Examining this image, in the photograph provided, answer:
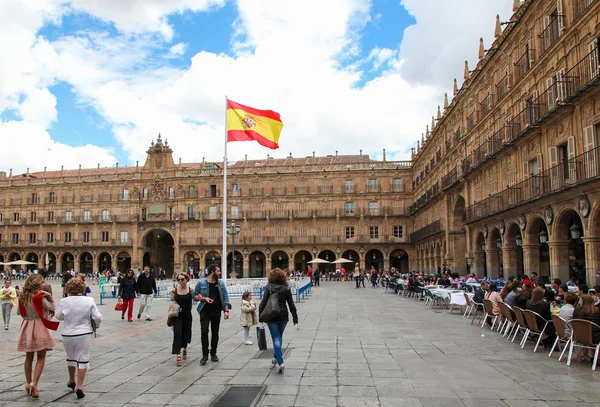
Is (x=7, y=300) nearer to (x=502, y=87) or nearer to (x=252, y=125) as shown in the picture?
(x=252, y=125)

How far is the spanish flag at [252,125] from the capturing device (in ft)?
70.7

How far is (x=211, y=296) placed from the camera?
8562 millimetres

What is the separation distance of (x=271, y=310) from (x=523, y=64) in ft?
60.3

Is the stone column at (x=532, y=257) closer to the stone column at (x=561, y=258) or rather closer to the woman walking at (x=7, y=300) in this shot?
the stone column at (x=561, y=258)

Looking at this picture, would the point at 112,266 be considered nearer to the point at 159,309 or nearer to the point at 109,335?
the point at 159,309

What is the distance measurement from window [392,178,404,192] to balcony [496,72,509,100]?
30576 mm

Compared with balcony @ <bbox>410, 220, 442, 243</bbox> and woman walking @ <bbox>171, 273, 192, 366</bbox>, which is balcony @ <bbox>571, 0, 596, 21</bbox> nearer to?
woman walking @ <bbox>171, 273, 192, 366</bbox>

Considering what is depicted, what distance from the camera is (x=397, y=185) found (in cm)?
5538

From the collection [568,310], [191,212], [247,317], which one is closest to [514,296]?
[568,310]

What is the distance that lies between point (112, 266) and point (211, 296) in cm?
5298

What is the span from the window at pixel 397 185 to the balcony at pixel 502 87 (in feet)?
100

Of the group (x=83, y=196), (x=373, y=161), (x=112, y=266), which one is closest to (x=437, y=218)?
(x=373, y=161)

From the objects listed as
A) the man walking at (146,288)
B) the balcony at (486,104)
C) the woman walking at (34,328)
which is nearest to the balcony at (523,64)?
the balcony at (486,104)

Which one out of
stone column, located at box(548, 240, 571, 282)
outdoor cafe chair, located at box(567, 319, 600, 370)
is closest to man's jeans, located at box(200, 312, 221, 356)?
outdoor cafe chair, located at box(567, 319, 600, 370)
